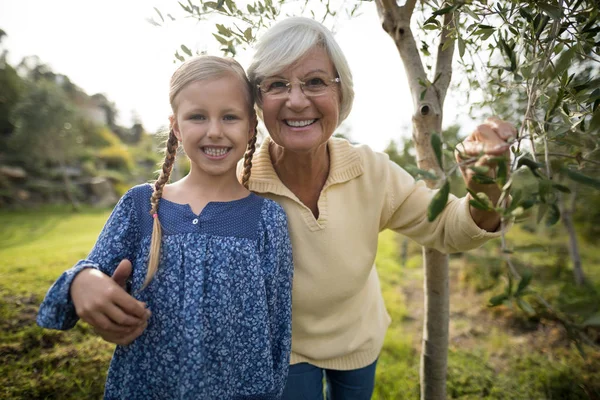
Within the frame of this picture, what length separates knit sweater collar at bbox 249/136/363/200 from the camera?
6.07 feet

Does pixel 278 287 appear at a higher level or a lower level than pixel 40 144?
lower

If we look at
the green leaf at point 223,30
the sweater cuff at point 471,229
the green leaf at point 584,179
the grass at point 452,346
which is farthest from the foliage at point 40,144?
the green leaf at point 584,179

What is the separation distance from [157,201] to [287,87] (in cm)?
82

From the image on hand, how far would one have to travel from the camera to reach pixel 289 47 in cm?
164

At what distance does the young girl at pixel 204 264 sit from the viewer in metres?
1.40

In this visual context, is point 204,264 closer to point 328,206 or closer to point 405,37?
point 328,206

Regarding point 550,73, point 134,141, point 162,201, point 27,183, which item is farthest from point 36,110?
point 550,73

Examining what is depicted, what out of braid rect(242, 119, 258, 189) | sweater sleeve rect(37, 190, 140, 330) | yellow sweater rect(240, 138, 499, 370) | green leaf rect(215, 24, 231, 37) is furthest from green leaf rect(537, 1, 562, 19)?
sweater sleeve rect(37, 190, 140, 330)

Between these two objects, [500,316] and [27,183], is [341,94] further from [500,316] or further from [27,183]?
[27,183]

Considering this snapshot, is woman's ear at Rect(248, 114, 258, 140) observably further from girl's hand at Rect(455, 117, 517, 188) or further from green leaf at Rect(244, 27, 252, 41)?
girl's hand at Rect(455, 117, 517, 188)

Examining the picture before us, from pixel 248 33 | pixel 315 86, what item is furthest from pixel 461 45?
pixel 248 33

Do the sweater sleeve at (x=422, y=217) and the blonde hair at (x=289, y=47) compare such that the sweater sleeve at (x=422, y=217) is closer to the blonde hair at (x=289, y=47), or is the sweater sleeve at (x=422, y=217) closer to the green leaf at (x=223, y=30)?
the blonde hair at (x=289, y=47)

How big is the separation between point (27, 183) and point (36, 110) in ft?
11.1

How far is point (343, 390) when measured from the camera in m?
2.10
